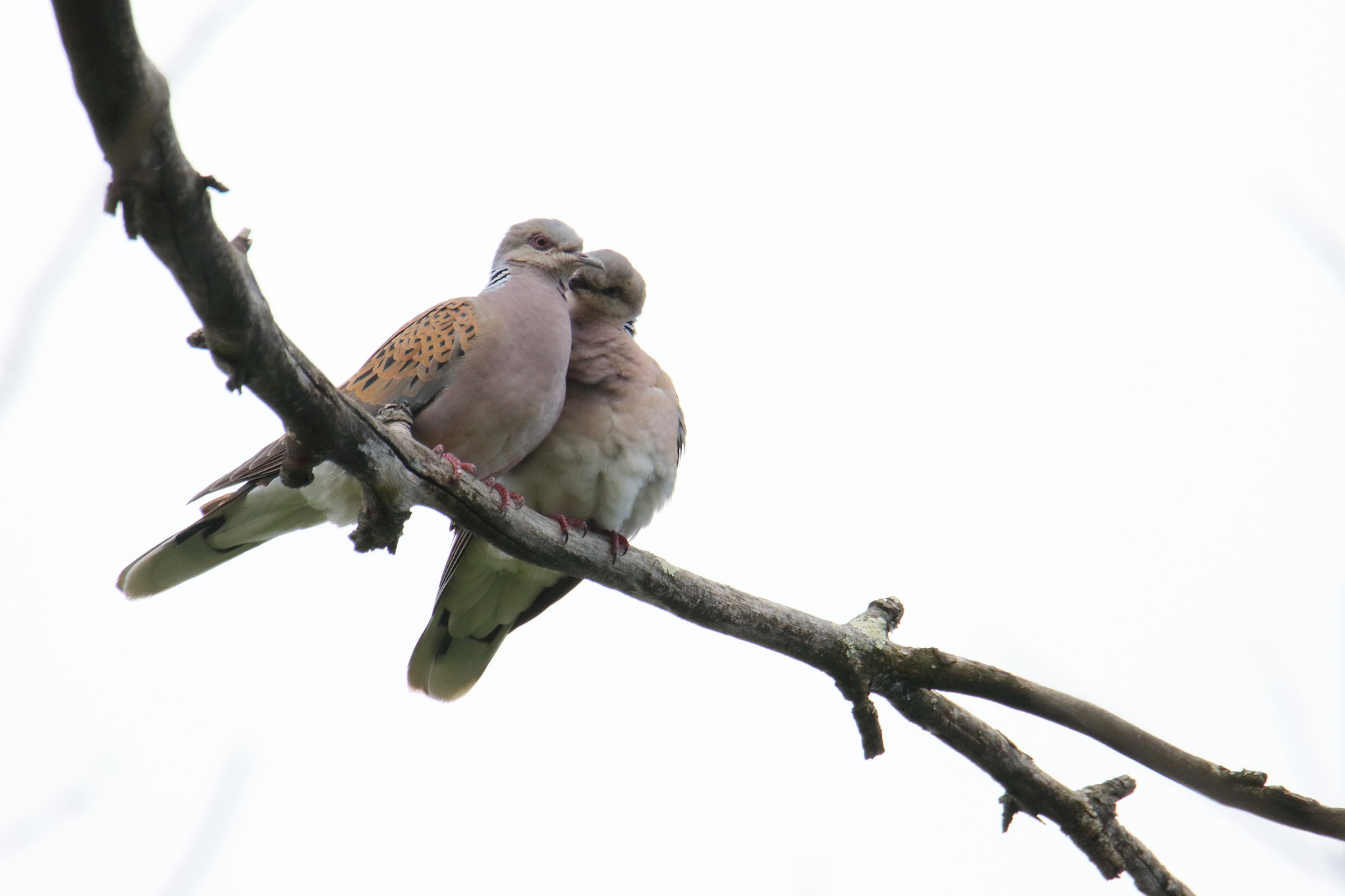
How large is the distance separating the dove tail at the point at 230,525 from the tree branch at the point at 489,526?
0.80 meters

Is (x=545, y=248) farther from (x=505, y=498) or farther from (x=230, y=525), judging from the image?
(x=505, y=498)

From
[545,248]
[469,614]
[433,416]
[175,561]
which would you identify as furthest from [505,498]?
[545,248]

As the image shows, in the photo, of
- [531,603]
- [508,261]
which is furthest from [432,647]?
[508,261]

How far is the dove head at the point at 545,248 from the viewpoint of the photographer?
4.78 m

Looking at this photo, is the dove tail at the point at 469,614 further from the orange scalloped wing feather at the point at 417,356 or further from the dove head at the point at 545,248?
the dove head at the point at 545,248

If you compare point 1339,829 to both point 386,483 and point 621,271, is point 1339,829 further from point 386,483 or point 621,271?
point 621,271

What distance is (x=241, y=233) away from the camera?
→ 2.15 m

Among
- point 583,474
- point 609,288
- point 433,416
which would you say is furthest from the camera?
point 609,288

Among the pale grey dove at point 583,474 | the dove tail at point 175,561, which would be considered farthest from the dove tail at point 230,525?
the pale grey dove at point 583,474

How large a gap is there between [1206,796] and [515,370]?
241 centimetres

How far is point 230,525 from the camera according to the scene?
12.4 feet

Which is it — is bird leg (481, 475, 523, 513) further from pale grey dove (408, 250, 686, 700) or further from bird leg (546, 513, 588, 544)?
pale grey dove (408, 250, 686, 700)

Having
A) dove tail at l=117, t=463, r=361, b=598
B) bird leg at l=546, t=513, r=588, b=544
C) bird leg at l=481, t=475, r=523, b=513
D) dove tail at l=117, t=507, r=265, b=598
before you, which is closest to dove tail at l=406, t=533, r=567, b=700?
bird leg at l=546, t=513, r=588, b=544

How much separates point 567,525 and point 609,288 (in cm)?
145
